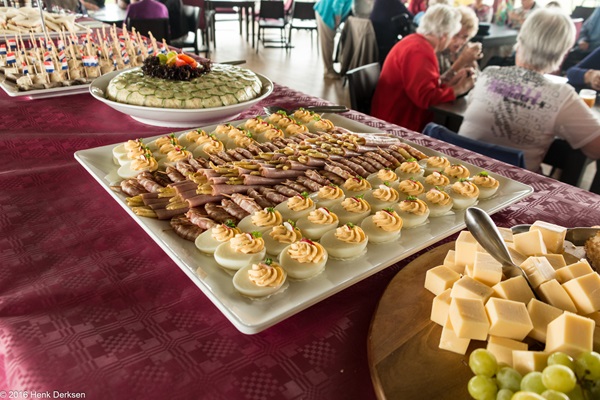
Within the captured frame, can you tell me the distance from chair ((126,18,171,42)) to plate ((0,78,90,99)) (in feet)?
7.00

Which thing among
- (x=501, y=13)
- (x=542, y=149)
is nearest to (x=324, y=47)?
(x=501, y=13)

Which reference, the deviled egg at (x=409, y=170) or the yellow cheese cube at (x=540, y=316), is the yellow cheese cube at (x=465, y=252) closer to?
the yellow cheese cube at (x=540, y=316)

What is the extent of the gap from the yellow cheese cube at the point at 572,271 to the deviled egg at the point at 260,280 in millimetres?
518

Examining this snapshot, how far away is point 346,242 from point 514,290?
341mm

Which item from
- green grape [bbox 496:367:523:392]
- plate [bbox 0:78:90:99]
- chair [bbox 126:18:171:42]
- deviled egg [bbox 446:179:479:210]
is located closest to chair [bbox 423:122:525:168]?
deviled egg [bbox 446:179:479:210]

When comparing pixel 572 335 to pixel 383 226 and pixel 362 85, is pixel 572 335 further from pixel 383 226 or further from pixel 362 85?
pixel 362 85

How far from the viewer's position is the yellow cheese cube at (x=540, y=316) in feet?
2.38

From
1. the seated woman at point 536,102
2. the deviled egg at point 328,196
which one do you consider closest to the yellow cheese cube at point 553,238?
the deviled egg at point 328,196

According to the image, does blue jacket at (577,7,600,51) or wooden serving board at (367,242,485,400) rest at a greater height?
blue jacket at (577,7,600,51)

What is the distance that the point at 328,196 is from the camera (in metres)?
1.16

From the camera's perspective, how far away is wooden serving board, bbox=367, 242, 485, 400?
67 cm

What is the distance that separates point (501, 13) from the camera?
626cm

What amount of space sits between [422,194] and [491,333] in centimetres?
55

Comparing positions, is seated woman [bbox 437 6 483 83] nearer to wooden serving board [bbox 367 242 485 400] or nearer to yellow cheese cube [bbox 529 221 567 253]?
yellow cheese cube [bbox 529 221 567 253]
